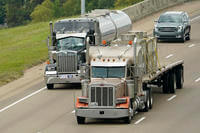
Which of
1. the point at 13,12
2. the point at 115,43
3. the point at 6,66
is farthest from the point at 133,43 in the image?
the point at 13,12

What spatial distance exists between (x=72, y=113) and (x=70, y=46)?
679cm

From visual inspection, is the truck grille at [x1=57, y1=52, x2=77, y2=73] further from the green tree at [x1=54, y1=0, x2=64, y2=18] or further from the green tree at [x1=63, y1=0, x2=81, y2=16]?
the green tree at [x1=54, y1=0, x2=64, y2=18]

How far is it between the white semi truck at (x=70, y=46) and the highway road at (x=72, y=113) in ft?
2.32

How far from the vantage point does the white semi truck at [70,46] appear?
34688 mm

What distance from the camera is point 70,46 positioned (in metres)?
35.6

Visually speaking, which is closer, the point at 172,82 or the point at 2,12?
the point at 172,82

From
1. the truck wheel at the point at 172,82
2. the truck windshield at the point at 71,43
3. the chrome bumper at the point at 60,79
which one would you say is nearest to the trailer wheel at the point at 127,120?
the truck wheel at the point at 172,82

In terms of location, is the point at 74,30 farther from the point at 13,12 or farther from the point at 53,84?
the point at 13,12

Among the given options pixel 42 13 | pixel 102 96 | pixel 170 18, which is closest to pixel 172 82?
pixel 102 96

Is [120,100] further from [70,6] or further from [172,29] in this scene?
[70,6]

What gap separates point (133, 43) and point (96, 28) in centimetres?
969

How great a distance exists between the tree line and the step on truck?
124m

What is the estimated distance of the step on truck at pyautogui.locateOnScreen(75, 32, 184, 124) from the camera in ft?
85.7

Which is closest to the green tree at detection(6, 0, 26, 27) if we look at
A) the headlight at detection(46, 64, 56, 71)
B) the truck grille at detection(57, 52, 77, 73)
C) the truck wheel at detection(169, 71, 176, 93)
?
the headlight at detection(46, 64, 56, 71)
